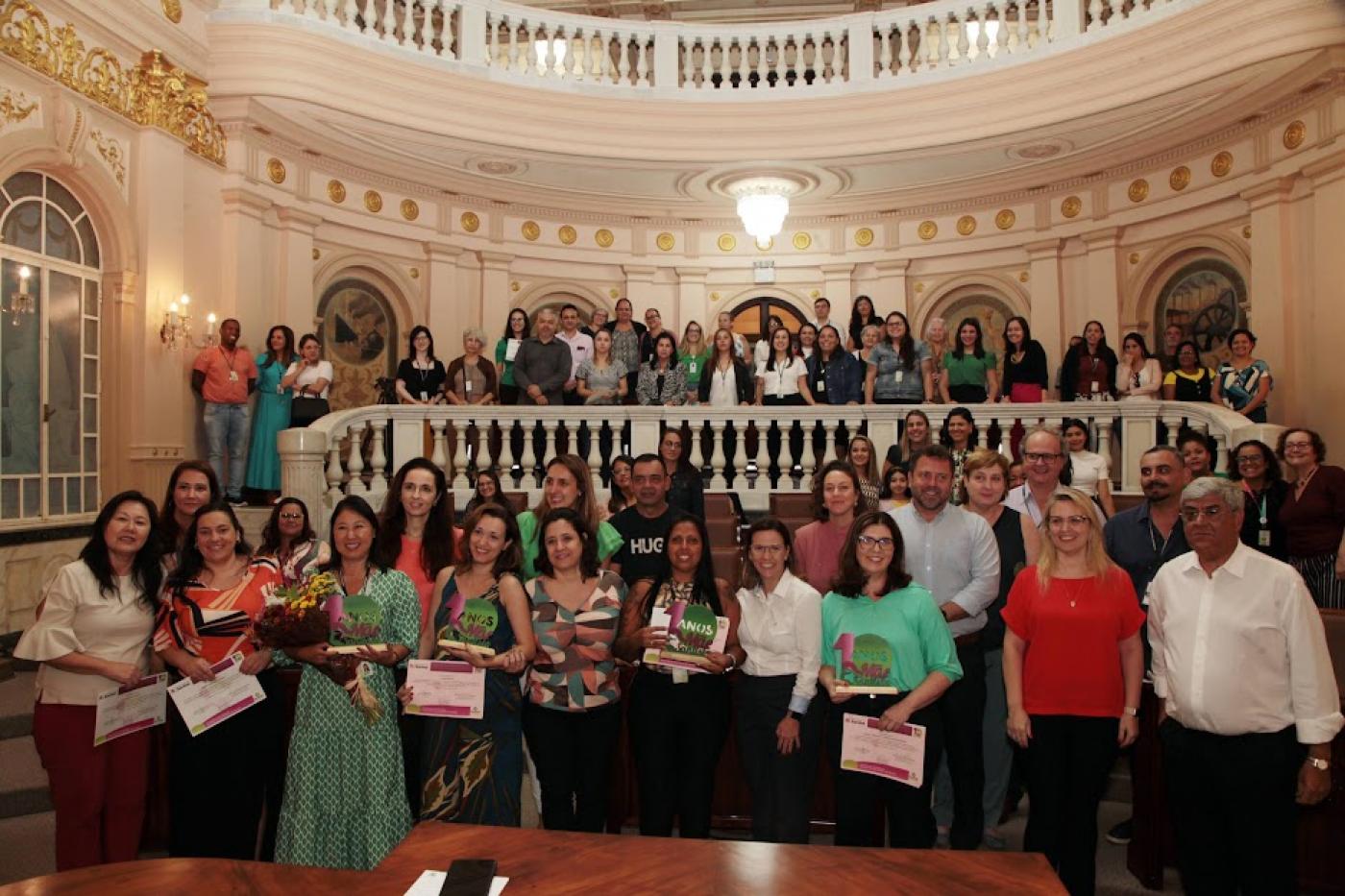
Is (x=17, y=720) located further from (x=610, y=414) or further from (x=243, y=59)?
(x=243, y=59)

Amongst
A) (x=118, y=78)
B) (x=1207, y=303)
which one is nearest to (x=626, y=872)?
(x=118, y=78)

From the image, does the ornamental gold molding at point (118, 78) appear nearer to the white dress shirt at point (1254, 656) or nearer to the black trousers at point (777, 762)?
the black trousers at point (777, 762)

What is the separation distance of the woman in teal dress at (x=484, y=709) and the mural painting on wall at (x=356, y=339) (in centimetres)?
777

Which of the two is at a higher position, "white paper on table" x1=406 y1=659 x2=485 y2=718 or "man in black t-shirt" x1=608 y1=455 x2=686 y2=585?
"man in black t-shirt" x1=608 y1=455 x2=686 y2=585

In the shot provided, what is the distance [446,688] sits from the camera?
134 inches

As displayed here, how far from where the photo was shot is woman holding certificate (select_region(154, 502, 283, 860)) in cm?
349

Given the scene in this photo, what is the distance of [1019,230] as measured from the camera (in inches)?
473

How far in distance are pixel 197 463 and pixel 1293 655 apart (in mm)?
4043

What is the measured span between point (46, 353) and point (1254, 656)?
8.03 metres

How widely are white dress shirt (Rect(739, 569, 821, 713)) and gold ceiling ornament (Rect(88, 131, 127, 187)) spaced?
7.20m

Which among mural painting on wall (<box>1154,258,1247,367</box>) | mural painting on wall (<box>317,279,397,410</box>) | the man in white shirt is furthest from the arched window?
mural painting on wall (<box>1154,258,1247,367</box>)

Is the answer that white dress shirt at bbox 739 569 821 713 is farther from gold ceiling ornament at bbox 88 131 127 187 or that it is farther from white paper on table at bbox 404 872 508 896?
gold ceiling ornament at bbox 88 131 127 187

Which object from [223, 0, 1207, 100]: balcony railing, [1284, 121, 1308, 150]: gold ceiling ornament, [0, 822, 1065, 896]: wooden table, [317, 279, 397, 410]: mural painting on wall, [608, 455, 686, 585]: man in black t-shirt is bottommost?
[0, 822, 1065, 896]: wooden table

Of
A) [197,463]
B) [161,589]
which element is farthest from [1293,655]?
[197,463]
